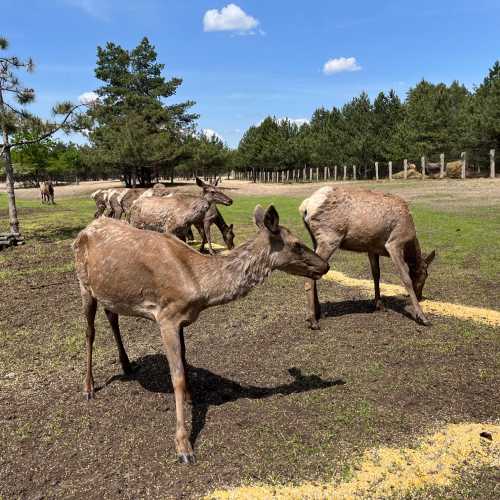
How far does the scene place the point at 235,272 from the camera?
178 inches

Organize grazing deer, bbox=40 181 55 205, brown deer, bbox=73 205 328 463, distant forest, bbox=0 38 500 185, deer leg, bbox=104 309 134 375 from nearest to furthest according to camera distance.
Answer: brown deer, bbox=73 205 328 463 → deer leg, bbox=104 309 134 375 → grazing deer, bbox=40 181 55 205 → distant forest, bbox=0 38 500 185

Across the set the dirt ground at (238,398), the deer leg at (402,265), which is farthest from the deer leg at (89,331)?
the deer leg at (402,265)

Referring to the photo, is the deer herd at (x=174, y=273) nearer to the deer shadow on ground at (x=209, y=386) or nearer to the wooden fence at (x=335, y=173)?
the deer shadow on ground at (x=209, y=386)

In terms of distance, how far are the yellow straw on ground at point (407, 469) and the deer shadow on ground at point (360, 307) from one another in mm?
3628

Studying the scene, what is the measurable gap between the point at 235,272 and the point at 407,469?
7.66 ft

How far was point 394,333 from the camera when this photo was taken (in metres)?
6.95

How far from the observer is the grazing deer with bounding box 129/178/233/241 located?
1285cm

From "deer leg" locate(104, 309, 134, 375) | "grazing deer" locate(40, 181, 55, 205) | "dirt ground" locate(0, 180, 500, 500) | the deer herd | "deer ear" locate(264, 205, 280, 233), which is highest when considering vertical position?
"grazing deer" locate(40, 181, 55, 205)

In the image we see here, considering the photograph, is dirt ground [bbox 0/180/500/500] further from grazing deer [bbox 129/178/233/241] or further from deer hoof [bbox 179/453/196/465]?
grazing deer [bbox 129/178/233/241]

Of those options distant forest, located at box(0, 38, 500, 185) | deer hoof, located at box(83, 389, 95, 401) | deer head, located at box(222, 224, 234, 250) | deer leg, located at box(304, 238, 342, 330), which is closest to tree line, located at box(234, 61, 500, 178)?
distant forest, located at box(0, 38, 500, 185)

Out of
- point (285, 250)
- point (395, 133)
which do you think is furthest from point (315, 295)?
point (395, 133)

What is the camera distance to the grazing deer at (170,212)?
42.2ft

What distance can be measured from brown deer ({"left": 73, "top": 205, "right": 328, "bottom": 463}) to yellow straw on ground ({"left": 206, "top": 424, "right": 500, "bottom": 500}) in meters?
0.97

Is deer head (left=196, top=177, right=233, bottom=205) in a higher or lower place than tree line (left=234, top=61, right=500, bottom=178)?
lower
